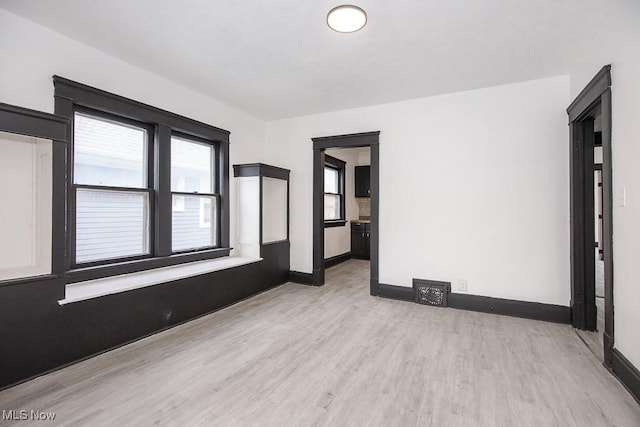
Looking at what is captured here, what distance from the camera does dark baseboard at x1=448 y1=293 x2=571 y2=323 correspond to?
3.25 metres

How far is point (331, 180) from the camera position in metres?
6.91

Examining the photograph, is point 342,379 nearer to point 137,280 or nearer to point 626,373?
point 626,373

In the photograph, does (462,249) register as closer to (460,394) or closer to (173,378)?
(460,394)

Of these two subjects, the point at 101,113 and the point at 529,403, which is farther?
the point at 101,113

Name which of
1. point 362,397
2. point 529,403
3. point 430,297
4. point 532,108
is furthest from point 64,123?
point 532,108

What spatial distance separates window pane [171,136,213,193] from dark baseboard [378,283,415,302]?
9.40 ft

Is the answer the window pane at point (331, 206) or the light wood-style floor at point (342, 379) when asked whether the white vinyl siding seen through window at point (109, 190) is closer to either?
the light wood-style floor at point (342, 379)

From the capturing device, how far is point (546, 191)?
131 inches

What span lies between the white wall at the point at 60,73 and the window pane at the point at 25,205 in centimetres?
40

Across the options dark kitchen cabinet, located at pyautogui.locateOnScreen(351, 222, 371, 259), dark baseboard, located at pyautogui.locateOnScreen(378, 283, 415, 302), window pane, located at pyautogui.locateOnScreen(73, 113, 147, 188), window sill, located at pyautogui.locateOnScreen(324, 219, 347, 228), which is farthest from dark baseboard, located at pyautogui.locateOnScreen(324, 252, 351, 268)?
window pane, located at pyautogui.locateOnScreen(73, 113, 147, 188)

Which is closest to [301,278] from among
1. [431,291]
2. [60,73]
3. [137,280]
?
[431,291]

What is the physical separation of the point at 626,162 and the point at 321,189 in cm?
345

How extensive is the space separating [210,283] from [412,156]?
3104 mm

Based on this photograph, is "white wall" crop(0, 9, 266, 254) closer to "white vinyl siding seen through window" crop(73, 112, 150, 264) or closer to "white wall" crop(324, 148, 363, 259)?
"white vinyl siding seen through window" crop(73, 112, 150, 264)
